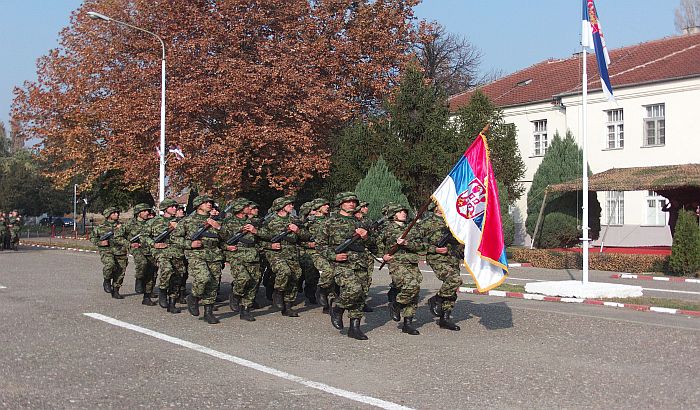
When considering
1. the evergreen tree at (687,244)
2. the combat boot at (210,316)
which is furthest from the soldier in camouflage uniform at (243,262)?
the evergreen tree at (687,244)

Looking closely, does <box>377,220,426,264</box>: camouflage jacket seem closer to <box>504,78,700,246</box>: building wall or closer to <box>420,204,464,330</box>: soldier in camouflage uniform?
<box>420,204,464,330</box>: soldier in camouflage uniform

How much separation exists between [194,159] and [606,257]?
15.9 metres

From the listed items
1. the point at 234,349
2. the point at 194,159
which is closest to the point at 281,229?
the point at 234,349

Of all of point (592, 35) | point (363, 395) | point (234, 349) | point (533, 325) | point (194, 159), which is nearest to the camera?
point (363, 395)

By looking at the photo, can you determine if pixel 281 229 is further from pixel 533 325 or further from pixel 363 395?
pixel 363 395

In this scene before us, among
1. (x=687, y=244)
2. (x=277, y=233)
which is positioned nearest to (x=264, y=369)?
(x=277, y=233)

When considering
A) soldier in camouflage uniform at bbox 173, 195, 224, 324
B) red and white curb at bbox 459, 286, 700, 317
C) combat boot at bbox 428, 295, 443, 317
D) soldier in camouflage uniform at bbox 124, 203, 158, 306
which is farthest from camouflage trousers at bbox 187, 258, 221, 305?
red and white curb at bbox 459, 286, 700, 317

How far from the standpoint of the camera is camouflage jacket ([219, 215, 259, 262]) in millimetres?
12859

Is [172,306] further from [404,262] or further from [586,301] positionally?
[586,301]

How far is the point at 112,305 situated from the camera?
14.6m

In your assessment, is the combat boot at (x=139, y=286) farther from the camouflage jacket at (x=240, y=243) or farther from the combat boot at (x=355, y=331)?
the combat boot at (x=355, y=331)

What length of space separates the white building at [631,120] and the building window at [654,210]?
0.05ft

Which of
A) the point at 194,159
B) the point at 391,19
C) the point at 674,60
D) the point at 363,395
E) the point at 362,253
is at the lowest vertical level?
the point at 363,395

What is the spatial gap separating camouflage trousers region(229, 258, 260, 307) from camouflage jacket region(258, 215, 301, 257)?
45cm
